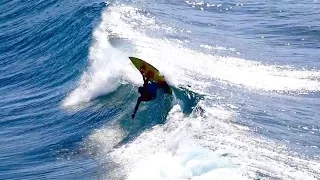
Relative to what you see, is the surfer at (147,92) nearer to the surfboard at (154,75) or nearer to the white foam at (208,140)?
the surfboard at (154,75)

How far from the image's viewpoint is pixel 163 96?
25188 millimetres

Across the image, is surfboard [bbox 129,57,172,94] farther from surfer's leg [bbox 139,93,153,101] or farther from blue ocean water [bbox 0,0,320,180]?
surfer's leg [bbox 139,93,153,101]

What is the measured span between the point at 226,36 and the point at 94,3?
6940mm

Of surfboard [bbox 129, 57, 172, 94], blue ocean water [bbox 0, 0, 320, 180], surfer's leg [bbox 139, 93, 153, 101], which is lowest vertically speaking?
blue ocean water [bbox 0, 0, 320, 180]

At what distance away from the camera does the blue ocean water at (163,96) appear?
2011 centimetres

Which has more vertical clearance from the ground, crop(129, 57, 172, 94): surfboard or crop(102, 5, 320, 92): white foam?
crop(129, 57, 172, 94): surfboard

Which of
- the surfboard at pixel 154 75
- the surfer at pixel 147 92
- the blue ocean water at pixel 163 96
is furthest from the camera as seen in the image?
the surfboard at pixel 154 75

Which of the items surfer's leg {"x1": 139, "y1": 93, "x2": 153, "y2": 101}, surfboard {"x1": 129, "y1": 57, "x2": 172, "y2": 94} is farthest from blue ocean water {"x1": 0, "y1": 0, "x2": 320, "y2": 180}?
surfer's leg {"x1": 139, "y1": 93, "x2": 153, "y2": 101}

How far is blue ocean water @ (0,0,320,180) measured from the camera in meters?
20.1

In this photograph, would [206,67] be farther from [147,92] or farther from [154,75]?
[147,92]

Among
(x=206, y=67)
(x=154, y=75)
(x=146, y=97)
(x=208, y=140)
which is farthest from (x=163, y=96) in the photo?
(x=208, y=140)

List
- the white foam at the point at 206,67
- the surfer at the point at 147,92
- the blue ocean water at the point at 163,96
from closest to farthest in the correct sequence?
the blue ocean water at the point at 163,96
the surfer at the point at 147,92
the white foam at the point at 206,67

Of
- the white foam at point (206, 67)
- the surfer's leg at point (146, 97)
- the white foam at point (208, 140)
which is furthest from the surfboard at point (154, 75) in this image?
the white foam at point (206, 67)

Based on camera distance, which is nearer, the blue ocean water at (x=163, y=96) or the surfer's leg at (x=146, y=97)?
the blue ocean water at (x=163, y=96)
